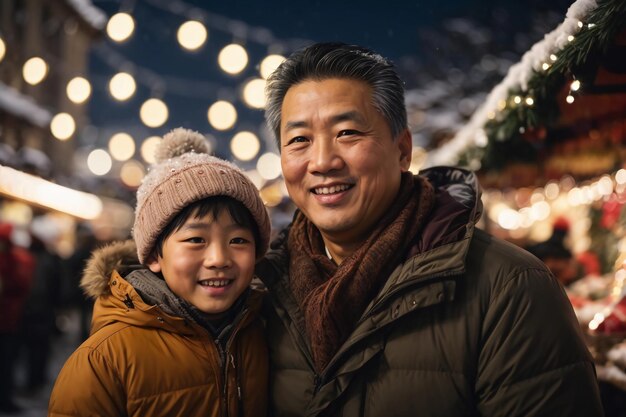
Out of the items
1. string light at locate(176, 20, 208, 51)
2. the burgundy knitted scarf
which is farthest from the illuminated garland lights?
string light at locate(176, 20, 208, 51)

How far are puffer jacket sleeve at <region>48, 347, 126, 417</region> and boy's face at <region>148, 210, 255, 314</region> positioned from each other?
1.65 ft

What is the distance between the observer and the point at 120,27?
10844 mm

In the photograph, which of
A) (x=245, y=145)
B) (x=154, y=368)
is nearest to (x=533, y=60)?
(x=154, y=368)

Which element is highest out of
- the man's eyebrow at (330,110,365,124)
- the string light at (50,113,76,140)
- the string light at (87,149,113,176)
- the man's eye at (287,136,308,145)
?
the string light at (87,149,113,176)

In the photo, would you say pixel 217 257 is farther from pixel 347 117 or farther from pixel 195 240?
pixel 347 117

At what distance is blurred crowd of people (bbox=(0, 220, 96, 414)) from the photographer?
26.6 ft

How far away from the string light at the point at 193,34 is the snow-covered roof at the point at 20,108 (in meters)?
12.3

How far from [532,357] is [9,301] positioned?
301 inches

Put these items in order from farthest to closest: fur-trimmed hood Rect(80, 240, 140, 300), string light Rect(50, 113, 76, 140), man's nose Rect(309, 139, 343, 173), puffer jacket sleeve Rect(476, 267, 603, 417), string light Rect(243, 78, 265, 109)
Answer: string light Rect(50, 113, 76, 140), string light Rect(243, 78, 265, 109), fur-trimmed hood Rect(80, 240, 140, 300), man's nose Rect(309, 139, 343, 173), puffer jacket sleeve Rect(476, 267, 603, 417)

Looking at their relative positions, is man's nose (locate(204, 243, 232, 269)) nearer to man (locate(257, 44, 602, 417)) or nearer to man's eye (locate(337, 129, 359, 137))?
man (locate(257, 44, 602, 417))

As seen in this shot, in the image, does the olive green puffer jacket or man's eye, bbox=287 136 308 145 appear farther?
man's eye, bbox=287 136 308 145

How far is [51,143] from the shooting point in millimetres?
31219

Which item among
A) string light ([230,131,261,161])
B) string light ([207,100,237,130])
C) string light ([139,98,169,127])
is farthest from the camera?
string light ([230,131,261,161])

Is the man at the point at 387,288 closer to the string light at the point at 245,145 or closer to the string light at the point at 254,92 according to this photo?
the string light at the point at 254,92
